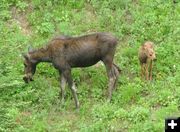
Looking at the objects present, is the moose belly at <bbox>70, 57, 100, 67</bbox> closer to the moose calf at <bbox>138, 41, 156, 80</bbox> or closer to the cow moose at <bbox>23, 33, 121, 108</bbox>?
the cow moose at <bbox>23, 33, 121, 108</bbox>

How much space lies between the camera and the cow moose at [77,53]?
36.3ft

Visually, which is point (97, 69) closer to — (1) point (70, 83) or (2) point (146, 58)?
(1) point (70, 83)

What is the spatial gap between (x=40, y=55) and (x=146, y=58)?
2.55 m

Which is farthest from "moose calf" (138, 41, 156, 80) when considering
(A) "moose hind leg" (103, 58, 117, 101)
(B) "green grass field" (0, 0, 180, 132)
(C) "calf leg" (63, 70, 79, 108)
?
(C) "calf leg" (63, 70, 79, 108)

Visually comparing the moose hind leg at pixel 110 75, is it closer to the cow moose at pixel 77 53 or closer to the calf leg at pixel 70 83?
the cow moose at pixel 77 53

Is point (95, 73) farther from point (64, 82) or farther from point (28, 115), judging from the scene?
point (28, 115)

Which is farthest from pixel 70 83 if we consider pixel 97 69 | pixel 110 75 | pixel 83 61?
pixel 97 69

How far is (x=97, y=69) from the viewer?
12.4 meters

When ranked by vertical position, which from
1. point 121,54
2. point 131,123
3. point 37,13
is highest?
point 37,13

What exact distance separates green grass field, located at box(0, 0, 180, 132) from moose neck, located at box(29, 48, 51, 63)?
0.59 meters

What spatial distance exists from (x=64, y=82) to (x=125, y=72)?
68.8 inches

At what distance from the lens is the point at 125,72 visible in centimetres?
1223

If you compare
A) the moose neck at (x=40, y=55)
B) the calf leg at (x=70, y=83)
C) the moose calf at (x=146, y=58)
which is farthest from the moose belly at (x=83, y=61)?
the moose calf at (x=146, y=58)

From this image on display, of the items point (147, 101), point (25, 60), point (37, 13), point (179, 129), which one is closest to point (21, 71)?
point (25, 60)
